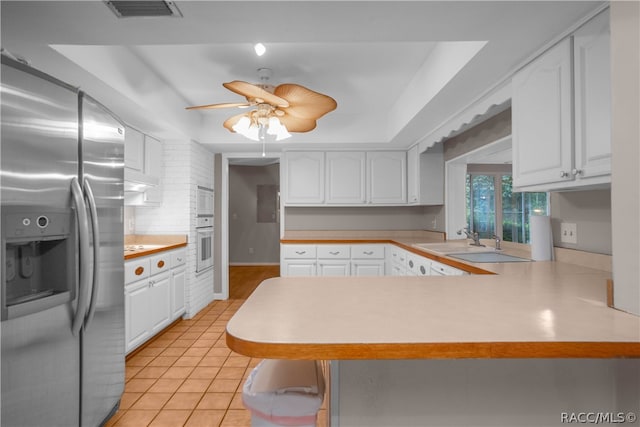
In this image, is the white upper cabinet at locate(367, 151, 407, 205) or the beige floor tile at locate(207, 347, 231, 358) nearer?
the beige floor tile at locate(207, 347, 231, 358)

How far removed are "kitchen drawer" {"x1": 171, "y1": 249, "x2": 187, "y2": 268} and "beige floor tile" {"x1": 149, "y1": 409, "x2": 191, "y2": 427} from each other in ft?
5.83

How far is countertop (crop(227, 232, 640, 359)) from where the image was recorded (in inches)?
30.2

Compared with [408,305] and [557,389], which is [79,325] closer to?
[408,305]

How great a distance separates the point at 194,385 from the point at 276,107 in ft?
6.77

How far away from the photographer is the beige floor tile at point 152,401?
2098 mm

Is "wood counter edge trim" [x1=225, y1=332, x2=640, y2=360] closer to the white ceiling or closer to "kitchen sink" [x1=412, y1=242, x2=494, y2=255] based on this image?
the white ceiling

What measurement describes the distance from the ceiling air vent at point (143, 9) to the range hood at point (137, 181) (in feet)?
6.16

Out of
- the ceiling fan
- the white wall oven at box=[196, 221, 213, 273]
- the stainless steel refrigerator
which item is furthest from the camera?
the white wall oven at box=[196, 221, 213, 273]

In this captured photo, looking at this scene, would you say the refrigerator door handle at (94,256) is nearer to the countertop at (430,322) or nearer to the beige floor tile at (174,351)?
the countertop at (430,322)

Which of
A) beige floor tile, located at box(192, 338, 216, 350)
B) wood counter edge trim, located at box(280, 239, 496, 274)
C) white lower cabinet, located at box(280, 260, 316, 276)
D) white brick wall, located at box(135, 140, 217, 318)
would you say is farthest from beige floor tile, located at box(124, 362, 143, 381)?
wood counter edge trim, located at box(280, 239, 496, 274)

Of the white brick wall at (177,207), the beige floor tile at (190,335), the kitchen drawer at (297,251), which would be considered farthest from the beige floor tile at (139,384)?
the kitchen drawer at (297,251)

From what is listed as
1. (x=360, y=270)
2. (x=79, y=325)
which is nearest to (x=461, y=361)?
(x=79, y=325)

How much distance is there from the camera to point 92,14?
59.2 inches

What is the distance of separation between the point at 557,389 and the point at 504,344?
0.34m
